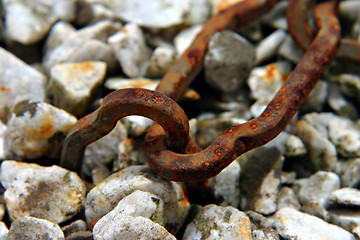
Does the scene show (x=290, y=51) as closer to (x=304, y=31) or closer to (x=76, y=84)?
(x=304, y=31)

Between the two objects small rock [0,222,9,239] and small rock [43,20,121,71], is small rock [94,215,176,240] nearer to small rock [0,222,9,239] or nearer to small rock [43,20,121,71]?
small rock [0,222,9,239]

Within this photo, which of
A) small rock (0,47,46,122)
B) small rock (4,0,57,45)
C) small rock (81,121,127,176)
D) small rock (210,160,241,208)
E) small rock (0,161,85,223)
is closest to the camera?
small rock (0,161,85,223)

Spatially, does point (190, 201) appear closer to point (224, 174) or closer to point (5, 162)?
point (224, 174)

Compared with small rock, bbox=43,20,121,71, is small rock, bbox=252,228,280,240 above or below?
below

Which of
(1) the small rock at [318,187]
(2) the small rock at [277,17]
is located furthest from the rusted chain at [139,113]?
(2) the small rock at [277,17]

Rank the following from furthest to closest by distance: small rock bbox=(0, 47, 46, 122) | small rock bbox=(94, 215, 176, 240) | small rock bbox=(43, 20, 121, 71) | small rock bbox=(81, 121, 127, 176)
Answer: small rock bbox=(43, 20, 121, 71), small rock bbox=(0, 47, 46, 122), small rock bbox=(81, 121, 127, 176), small rock bbox=(94, 215, 176, 240)

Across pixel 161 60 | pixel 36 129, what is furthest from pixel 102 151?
pixel 161 60

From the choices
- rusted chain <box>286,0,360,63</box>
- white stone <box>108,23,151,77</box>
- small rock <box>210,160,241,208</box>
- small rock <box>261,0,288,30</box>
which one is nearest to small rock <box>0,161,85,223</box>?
small rock <box>210,160,241,208</box>

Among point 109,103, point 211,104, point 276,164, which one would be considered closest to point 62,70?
point 109,103
